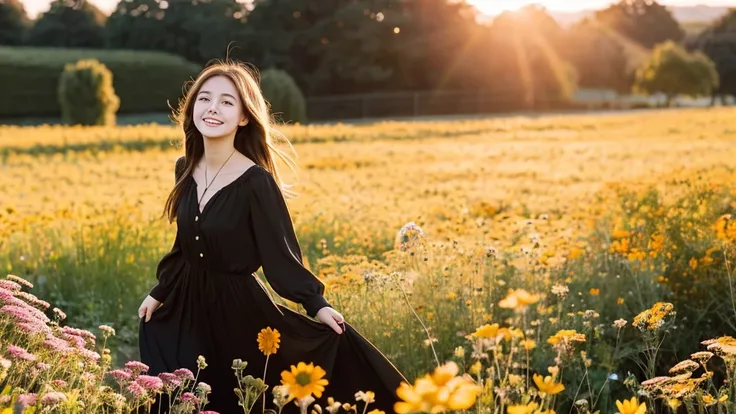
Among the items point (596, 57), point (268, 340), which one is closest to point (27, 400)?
point (268, 340)

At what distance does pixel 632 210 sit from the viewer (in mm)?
6410

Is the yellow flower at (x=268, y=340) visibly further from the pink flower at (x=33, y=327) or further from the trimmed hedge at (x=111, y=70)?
the trimmed hedge at (x=111, y=70)

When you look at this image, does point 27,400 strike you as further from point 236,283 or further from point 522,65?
point 522,65

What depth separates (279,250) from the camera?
3.40m

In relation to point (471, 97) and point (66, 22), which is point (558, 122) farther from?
point (66, 22)

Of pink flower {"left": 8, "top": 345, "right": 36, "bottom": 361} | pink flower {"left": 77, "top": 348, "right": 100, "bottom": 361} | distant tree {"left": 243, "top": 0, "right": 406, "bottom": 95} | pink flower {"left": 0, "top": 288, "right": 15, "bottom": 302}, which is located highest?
distant tree {"left": 243, "top": 0, "right": 406, "bottom": 95}

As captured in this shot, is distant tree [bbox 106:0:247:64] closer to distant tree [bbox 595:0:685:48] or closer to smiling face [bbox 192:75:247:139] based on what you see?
smiling face [bbox 192:75:247:139]

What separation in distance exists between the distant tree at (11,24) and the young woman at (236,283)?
154 ft

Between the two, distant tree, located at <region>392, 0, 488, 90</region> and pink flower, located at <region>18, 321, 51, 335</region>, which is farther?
distant tree, located at <region>392, 0, 488, 90</region>

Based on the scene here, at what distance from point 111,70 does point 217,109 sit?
36712mm

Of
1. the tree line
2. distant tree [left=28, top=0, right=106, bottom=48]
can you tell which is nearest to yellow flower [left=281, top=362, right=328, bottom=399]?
the tree line

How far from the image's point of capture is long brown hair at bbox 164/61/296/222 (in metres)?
3.58

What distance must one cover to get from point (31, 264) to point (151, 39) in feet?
133

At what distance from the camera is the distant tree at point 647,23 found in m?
90.0
